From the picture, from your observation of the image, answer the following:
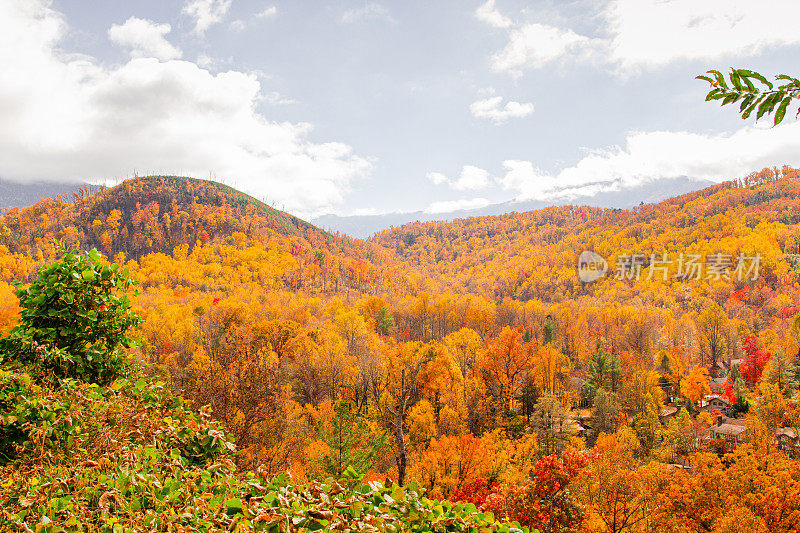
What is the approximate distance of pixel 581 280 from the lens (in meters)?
149

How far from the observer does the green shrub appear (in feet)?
20.9

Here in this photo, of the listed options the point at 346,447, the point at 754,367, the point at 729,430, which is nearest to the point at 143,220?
the point at 346,447

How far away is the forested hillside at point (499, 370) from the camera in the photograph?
19.4 meters

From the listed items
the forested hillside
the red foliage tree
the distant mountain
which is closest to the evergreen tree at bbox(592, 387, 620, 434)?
the forested hillside

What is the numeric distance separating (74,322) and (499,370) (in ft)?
121

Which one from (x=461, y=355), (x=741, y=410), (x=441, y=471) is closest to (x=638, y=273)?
(x=741, y=410)

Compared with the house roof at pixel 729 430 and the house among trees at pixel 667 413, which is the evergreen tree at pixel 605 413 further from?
the house roof at pixel 729 430

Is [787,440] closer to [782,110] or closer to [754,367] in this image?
[754,367]

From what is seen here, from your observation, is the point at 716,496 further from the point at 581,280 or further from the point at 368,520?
the point at 581,280

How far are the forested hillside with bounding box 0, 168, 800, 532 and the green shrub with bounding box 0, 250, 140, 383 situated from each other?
27.8 inches

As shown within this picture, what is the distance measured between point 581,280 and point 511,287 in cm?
2631

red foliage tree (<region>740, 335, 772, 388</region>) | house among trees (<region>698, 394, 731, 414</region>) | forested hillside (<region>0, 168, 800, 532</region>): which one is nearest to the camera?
forested hillside (<region>0, 168, 800, 532</region>)

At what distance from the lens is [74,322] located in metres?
7.00

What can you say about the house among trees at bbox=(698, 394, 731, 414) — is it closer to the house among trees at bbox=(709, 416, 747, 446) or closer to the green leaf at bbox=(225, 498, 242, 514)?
the house among trees at bbox=(709, 416, 747, 446)
